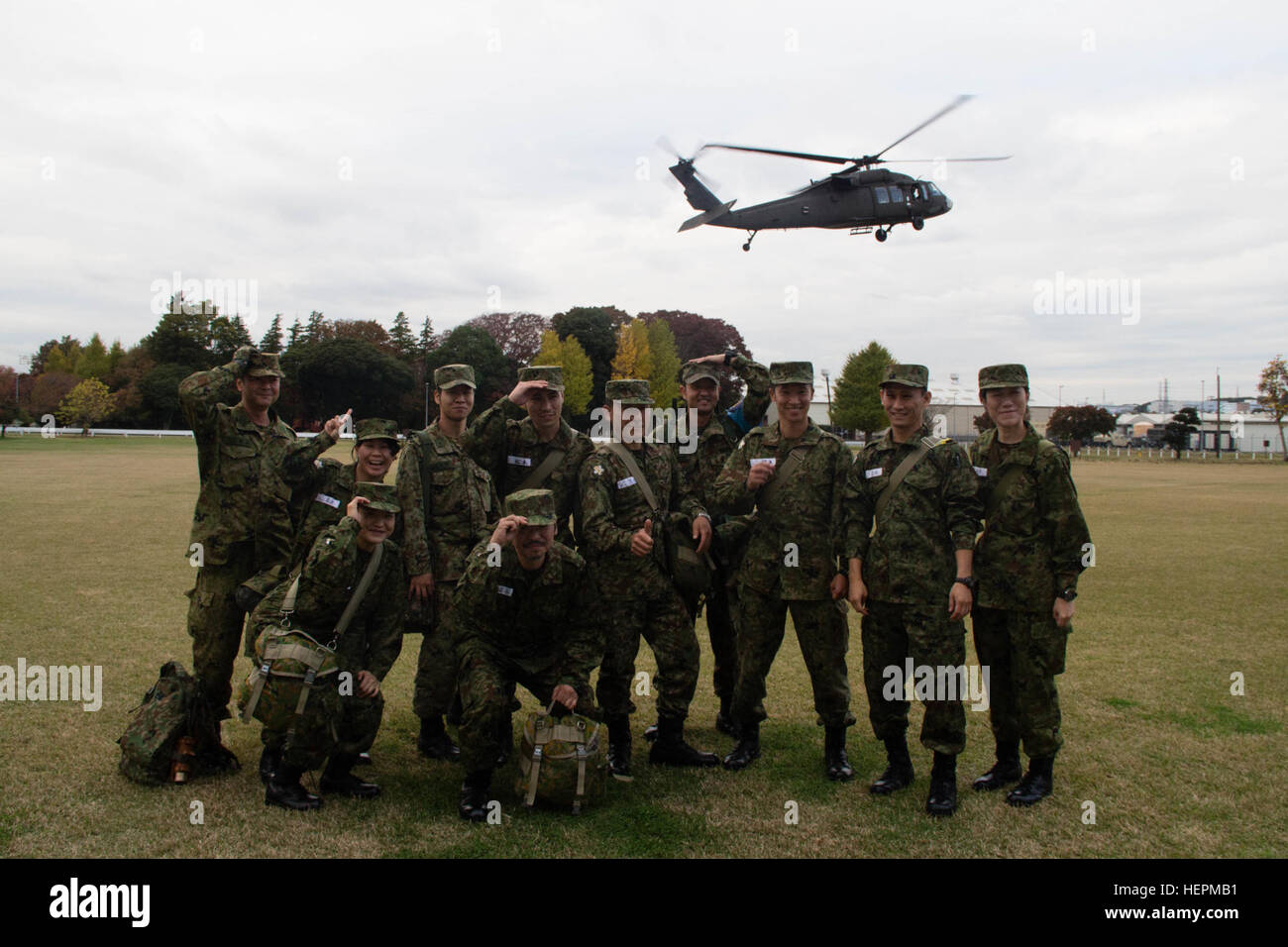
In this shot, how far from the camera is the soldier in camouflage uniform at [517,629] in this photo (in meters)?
5.08

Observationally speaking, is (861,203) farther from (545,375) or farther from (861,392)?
(861,392)

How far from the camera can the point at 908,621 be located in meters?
5.45

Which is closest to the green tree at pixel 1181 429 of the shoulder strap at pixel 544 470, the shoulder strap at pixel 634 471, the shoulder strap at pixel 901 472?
the shoulder strap at pixel 901 472

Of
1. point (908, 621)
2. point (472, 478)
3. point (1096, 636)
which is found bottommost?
point (1096, 636)

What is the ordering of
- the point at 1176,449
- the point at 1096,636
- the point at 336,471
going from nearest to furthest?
the point at 336,471, the point at 1096,636, the point at 1176,449

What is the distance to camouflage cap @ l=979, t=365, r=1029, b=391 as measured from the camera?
18.2ft

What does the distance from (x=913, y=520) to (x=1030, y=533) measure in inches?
28.6

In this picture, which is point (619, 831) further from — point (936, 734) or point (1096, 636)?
point (1096, 636)

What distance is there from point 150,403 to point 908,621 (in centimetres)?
8511

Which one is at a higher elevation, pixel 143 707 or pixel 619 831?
pixel 143 707

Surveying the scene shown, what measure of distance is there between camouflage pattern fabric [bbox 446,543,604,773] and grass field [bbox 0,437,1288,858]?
74cm

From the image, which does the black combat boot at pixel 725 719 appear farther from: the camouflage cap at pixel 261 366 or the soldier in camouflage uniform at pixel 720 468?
the camouflage cap at pixel 261 366

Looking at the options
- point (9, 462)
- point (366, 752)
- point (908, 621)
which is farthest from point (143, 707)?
point (9, 462)

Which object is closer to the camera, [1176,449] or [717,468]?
[717,468]
